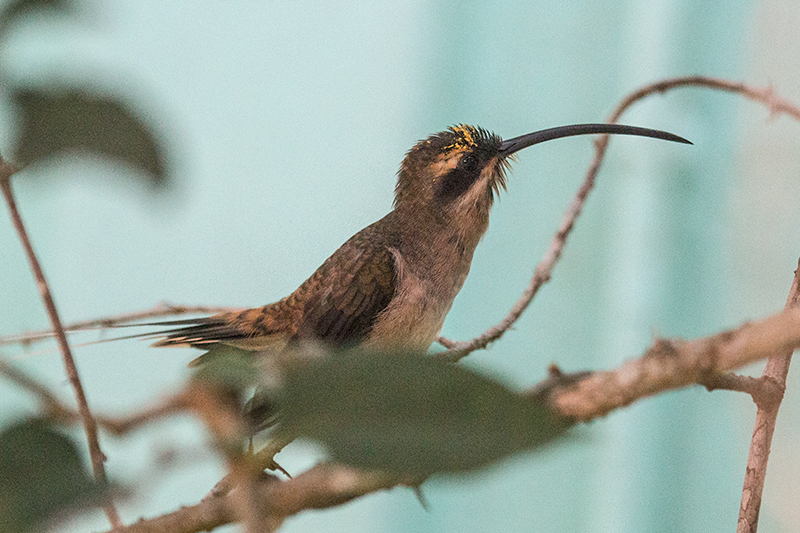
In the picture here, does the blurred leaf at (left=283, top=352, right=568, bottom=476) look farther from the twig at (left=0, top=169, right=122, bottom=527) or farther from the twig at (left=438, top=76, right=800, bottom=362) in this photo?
the twig at (left=438, top=76, right=800, bottom=362)

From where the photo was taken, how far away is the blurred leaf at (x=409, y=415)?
0.19 m

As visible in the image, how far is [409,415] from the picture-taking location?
200mm

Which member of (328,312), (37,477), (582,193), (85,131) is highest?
(582,193)

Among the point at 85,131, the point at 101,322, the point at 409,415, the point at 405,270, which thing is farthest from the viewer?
the point at 405,270

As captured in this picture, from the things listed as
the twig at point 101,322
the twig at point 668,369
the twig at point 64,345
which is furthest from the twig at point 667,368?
the twig at point 101,322

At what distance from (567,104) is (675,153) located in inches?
9.9

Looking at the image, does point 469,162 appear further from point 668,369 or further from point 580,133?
point 668,369

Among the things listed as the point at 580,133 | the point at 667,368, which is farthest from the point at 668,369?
the point at 580,133

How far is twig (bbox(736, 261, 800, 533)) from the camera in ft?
1.31

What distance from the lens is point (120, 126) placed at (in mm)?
345

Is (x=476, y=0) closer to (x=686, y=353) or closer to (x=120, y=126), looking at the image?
(x=120, y=126)

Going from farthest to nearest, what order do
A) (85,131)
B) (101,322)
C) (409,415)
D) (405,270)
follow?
(405,270) < (101,322) < (85,131) < (409,415)

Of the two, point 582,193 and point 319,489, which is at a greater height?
point 582,193

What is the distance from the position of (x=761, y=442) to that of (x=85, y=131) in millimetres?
391
